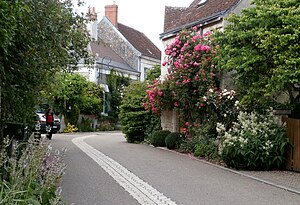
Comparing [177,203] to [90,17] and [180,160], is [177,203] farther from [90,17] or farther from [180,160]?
[90,17]

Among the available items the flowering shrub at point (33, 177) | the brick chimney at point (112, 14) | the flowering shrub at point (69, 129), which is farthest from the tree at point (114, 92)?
the flowering shrub at point (33, 177)

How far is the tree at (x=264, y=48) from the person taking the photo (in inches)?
446

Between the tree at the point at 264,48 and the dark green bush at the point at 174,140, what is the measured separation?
18.6 ft

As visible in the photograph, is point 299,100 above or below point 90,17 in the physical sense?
below

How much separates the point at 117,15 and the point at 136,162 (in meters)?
33.3

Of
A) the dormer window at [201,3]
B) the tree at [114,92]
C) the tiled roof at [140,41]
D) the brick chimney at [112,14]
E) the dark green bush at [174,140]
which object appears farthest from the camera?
the tiled roof at [140,41]

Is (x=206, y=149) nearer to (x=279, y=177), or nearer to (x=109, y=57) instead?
(x=279, y=177)

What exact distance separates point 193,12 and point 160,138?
21.6 feet

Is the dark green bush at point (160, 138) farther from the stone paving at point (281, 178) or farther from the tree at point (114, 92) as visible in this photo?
the tree at point (114, 92)

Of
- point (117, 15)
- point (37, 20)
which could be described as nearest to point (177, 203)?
point (37, 20)

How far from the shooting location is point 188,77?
56.9 ft

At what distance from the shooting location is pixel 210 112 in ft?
55.2

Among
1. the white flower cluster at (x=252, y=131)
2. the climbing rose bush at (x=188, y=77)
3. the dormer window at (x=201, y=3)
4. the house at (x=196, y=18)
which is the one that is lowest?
the white flower cluster at (x=252, y=131)

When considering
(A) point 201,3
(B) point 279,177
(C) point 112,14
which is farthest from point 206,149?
(C) point 112,14
